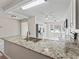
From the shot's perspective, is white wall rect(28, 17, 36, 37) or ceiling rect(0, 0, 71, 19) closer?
ceiling rect(0, 0, 71, 19)

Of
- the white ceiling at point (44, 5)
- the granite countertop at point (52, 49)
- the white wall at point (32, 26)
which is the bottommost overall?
the granite countertop at point (52, 49)

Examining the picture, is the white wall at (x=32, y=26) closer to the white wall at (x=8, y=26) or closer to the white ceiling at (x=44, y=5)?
the white wall at (x=8, y=26)

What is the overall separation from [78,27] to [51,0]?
2432 mm

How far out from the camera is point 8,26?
823 cm

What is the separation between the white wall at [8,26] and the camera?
7.76 meters

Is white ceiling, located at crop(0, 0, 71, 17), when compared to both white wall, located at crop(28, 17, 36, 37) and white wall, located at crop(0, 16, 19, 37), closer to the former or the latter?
white wall, located at crop(28, 17, 36, 37)

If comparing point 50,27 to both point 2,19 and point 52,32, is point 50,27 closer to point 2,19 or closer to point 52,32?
point 52,32

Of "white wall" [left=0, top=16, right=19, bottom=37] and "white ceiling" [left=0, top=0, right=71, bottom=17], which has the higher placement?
"white ceiling" [left=0, top=0, right=71, bottom=17]

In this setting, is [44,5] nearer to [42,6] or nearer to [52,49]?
[42,6]

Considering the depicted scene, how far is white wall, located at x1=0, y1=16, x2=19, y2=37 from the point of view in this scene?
25.5ft

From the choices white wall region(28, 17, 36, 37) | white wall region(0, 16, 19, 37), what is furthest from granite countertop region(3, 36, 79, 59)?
white wall region(0, 16, 19, 37)

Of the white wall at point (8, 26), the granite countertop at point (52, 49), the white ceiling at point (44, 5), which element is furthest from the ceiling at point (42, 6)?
the white wall at point (8, 26)

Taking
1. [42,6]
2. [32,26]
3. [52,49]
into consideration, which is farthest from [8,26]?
[52,49]

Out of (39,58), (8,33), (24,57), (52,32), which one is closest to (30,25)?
(8,33)
